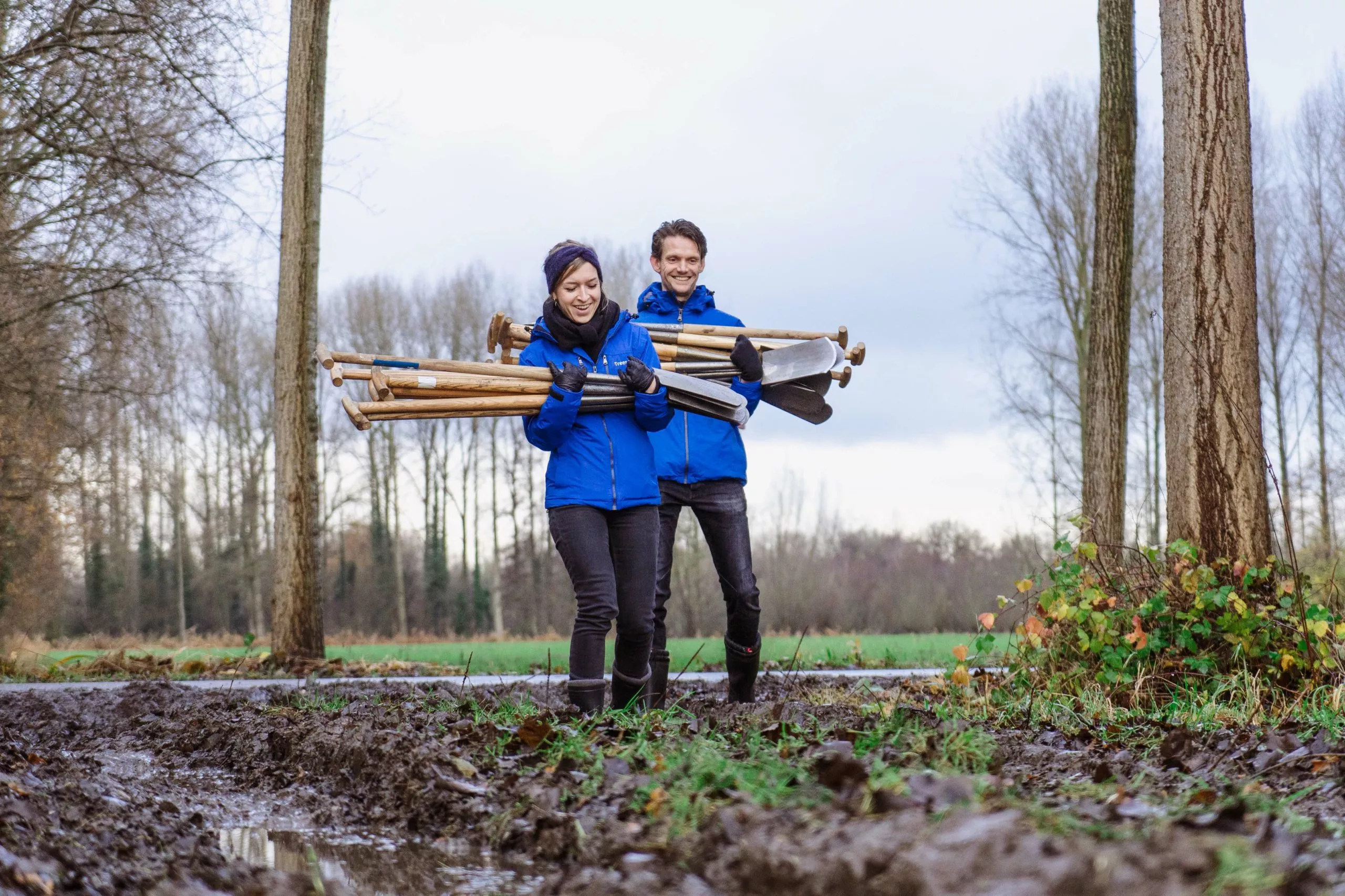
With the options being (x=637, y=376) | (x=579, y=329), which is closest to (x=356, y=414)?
(x=579, y=329)

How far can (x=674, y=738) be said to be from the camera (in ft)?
13.4

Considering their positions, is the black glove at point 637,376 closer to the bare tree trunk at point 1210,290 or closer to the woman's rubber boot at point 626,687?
the woman's rubber boot at point 626,687

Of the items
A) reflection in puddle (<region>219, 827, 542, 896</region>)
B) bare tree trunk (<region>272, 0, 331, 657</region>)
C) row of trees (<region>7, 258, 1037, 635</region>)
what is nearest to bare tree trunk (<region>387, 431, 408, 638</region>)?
row of trees (<region>7, 258, 1037, 635</region>)

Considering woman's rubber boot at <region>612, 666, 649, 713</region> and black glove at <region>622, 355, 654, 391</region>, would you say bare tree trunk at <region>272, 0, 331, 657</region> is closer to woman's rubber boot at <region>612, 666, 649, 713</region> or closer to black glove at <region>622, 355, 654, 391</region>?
woman's rubber boot at <region>612, 666, 649, 713</region>

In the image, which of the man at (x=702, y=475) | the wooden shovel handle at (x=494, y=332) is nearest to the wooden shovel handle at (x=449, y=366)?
the wooden shovel handle at (x=494, y=332)

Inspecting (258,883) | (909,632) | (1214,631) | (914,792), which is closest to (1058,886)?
(914,792)

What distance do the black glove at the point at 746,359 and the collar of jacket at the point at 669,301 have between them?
0.32m

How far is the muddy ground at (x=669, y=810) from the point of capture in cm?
226

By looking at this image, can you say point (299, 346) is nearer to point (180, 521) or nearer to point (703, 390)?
point (703, 390)

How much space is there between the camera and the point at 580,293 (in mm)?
5184

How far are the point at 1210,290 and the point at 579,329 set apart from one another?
358cm

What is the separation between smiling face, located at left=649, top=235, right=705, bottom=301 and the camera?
6.12 m

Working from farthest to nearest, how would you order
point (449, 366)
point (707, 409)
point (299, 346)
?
1. point (299, 346)
2. point (707, 409)
3. point (449, 366)

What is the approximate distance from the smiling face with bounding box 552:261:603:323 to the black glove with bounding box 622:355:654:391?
34 cm
